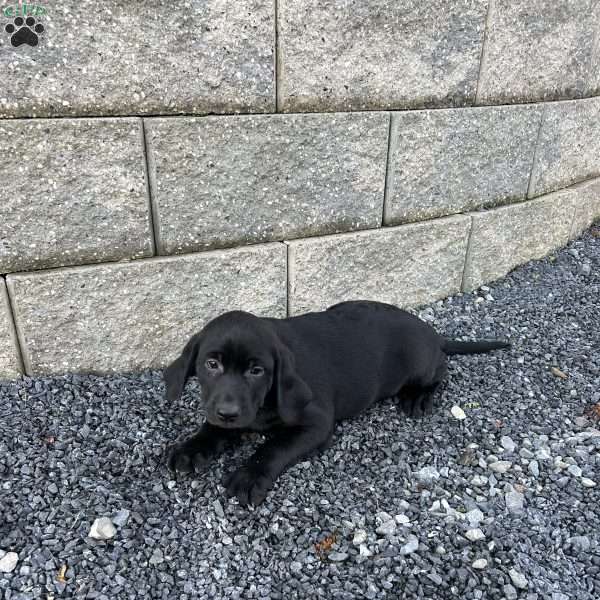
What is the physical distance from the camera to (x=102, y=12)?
9.03 ft

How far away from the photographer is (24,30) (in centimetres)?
263

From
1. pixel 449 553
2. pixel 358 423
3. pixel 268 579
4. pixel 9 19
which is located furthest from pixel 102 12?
pixel 449 553

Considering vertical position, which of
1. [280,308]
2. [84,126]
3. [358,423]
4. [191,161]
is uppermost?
[84,126]

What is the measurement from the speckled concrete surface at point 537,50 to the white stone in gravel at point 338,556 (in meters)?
3.35

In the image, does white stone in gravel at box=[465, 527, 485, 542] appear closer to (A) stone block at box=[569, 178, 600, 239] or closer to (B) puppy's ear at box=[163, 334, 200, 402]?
(B) puppy's ear at box=[163, 334, 200, 402]

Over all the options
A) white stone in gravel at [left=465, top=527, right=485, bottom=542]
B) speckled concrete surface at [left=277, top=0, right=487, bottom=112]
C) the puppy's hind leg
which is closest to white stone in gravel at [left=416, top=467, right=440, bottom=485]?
white stone in gravel at [left=465, top=527, right=485, bottom=542]

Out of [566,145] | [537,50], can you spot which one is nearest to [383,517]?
[537,50]

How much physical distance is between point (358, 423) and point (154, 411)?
1109 millimetres

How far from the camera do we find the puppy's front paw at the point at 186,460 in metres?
2.61

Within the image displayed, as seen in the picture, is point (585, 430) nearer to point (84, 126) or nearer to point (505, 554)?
point (505, 554)

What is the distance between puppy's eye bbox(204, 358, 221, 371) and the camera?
2445mm

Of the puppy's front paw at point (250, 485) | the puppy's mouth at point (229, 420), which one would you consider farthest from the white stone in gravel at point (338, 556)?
the puppy's mouth at point (229, 420)

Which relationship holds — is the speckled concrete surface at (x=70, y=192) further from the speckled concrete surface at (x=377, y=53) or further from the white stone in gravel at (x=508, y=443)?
the white stone in gravel at (x=508, y=443)

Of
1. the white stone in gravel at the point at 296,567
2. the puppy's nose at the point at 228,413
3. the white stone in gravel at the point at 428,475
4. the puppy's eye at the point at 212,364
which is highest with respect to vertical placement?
the puppy's eye at the point at 212,364
